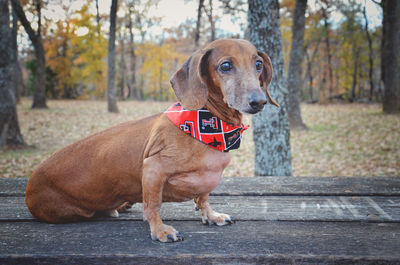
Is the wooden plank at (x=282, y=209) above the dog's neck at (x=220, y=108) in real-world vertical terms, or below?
below

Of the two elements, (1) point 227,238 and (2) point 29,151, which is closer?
(1) point 227,238

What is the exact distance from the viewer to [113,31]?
53.1ft

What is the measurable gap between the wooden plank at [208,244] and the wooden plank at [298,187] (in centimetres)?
71

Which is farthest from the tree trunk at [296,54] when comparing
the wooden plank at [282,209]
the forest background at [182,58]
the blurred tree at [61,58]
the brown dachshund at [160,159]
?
the blurred tree at [61,58]

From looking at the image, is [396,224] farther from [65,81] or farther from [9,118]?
[65,81]

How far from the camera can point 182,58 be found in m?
37.1

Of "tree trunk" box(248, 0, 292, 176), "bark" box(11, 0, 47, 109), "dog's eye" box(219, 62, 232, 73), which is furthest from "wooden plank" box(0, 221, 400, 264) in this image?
"bark" box(11, 0, 47, 109)

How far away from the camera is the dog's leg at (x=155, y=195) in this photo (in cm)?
197

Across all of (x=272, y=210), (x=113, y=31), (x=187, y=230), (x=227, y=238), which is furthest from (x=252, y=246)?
(x=113, y=31)

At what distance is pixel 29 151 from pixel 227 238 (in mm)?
7364

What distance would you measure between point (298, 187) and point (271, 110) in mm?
1526

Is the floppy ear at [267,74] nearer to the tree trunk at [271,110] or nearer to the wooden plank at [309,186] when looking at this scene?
the wooden plank at [309,186]

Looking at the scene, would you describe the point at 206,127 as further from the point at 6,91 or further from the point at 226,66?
the point at 6,91

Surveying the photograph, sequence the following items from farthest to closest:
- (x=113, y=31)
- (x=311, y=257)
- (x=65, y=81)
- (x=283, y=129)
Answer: (x=65, y=81) → (x=113, y=31) → (x=283, y=129) → (x=311, y=257)
